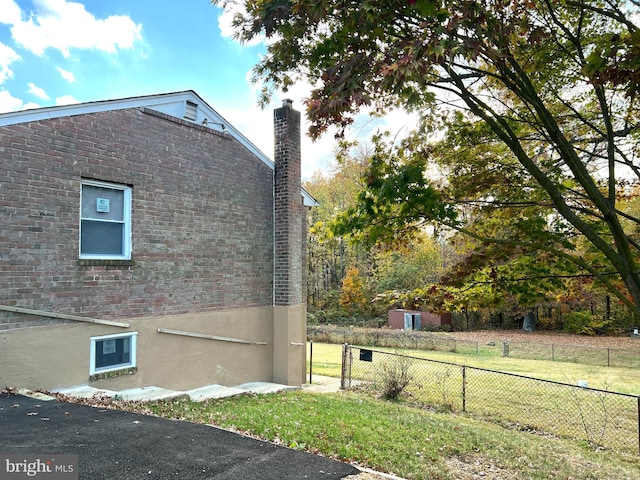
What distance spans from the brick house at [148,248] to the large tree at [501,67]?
4.04 m

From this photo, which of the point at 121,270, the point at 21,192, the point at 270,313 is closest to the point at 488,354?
the point at 270,313

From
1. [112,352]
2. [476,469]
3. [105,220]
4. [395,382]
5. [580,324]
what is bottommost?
[580,324]

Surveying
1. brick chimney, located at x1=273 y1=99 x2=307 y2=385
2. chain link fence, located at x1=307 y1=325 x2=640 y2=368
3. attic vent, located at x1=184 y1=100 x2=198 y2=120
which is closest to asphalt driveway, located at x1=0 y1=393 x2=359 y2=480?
brick chimney, located at x1=273 y1=99 x2=307 y2=385

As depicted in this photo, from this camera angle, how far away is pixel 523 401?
12727mm

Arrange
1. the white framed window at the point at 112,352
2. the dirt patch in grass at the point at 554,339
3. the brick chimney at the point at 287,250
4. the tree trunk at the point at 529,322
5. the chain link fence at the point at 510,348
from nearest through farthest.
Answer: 1. the white framed window at the point at 112,352
2. the brick chimney at the point at 287,250
3. the chain link fence at the point at 510,348
4. the dirt patch in grass at the point at 554,339
5. the tree trunk at the point at 529,322

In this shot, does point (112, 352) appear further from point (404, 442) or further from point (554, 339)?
point (554, 339)

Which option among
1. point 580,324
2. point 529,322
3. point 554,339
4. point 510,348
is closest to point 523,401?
point 510,348

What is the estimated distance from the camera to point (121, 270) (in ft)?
27.9

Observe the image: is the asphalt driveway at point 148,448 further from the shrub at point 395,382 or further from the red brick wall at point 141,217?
the shrub at point 395,382

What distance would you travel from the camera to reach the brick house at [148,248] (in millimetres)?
7199

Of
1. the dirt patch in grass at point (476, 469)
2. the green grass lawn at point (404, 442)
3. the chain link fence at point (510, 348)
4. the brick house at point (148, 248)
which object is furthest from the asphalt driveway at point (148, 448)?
the chain link fence at point (510, 348)

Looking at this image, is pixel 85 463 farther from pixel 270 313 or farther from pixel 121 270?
pixel 270 313

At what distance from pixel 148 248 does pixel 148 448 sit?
5115mm

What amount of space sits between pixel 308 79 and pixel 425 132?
2272 mm
